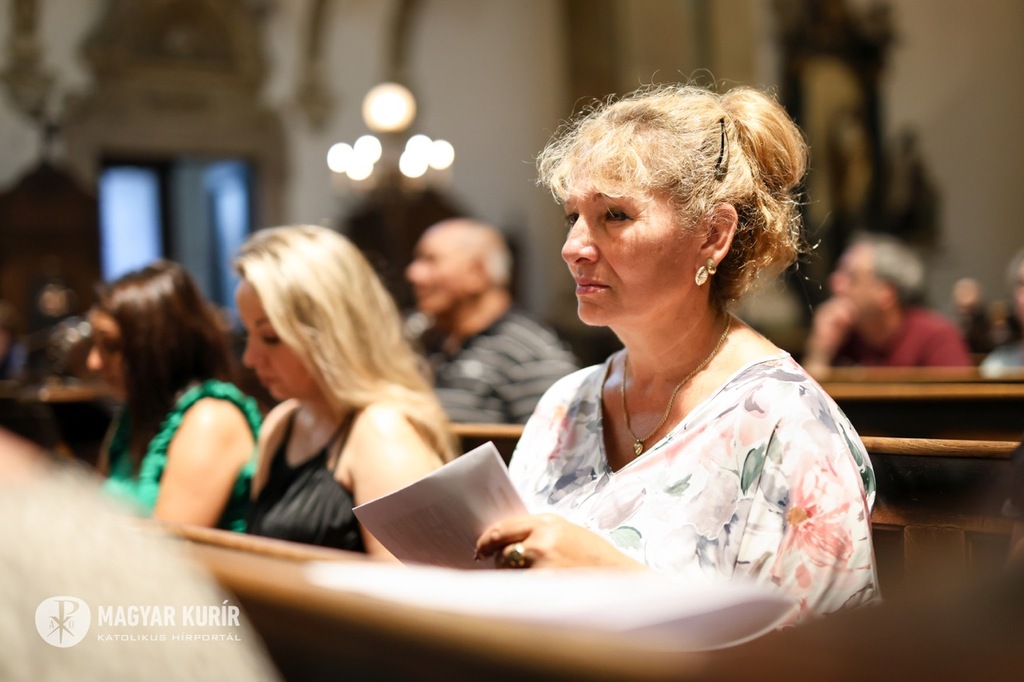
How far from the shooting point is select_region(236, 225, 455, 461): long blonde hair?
2580 millimetres

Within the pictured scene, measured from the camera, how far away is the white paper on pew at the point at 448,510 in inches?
61.6

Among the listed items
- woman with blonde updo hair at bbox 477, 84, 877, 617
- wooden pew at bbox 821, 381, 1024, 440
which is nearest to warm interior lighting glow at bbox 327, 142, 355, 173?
wooden pew at bbox 821, 381, 1024, 440

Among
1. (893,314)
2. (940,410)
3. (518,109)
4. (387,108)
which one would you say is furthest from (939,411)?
(518,109)

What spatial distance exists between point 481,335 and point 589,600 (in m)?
3.70

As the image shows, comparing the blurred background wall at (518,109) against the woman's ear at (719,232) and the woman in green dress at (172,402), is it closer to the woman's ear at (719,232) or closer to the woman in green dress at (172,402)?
the woman in green dress at (172,402)

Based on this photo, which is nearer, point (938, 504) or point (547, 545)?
point (547, 545)

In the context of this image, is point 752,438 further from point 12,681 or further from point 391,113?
point 391,113

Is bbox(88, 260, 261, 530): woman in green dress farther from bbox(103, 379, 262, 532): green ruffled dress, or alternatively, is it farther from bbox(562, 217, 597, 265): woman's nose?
bbox(562, 217, 597, 265): woman's nose

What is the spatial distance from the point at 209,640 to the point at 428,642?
208 millimetres

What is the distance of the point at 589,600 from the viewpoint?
0.83 metres

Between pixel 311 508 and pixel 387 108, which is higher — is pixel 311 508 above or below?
below

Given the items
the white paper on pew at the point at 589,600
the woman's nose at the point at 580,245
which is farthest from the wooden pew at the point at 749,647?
the woman's nose at the point at 580,245

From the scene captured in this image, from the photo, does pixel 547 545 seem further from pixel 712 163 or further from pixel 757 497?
pixel 712 163

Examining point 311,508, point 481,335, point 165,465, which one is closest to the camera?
point 311,508
